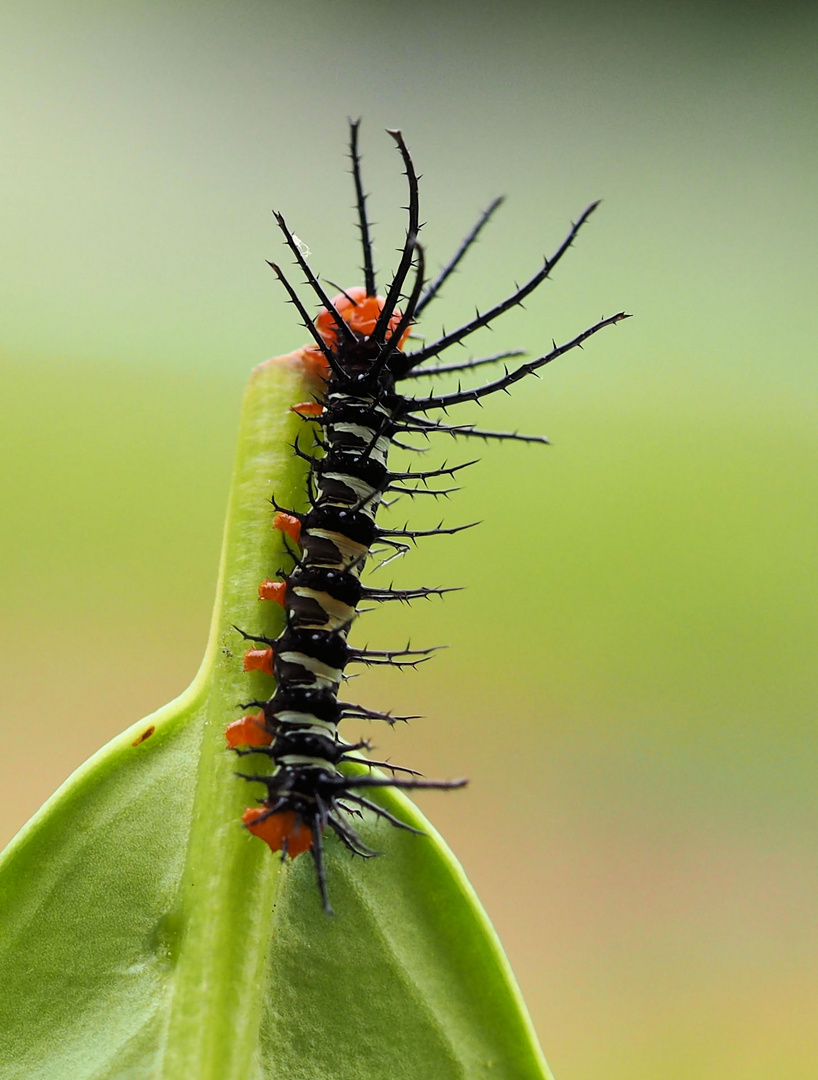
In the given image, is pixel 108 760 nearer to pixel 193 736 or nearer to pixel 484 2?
pixel 193 736

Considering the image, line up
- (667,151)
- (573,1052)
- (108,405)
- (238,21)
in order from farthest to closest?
(667,151) < (238,21) < (108,405) < (573,1052)

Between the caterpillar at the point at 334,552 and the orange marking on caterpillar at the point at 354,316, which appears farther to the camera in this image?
the orange marking on caterpillar at the point at 354,316

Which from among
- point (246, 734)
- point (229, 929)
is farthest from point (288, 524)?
point (229, 929)

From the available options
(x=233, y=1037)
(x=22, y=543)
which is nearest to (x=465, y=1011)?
(x=233, y=1037)

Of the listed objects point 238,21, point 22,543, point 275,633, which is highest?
point 238,21

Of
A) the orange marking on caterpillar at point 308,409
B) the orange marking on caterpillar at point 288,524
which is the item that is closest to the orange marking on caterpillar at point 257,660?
the orange marking on caterpillar at point 288,524

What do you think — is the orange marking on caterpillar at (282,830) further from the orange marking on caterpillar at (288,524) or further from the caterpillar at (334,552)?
the orange marking on caterpillar at (288,524)
